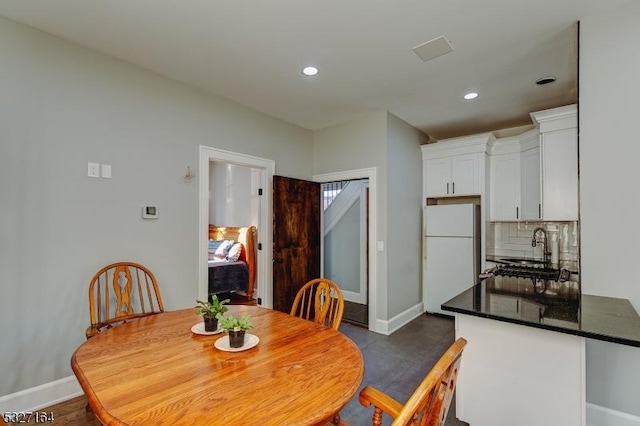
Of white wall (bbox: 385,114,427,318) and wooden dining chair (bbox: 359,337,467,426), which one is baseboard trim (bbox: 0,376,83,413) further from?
white wall (bbox: 385,114,427,318)

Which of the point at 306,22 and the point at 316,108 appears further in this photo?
the point at 316,108

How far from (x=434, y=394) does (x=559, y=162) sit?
128 inches

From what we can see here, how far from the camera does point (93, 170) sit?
241cm

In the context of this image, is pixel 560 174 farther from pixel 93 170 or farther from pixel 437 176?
pixel 93 170

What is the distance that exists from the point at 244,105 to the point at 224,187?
10.4 feet

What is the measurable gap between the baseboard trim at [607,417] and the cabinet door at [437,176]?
9.32ft

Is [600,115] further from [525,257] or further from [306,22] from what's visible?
[525,257]

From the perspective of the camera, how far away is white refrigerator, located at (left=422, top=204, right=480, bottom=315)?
4.03 m

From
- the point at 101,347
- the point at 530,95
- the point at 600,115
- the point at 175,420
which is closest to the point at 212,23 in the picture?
the point at 101,347

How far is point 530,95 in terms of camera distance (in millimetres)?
3318

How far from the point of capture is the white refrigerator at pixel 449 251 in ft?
13.2

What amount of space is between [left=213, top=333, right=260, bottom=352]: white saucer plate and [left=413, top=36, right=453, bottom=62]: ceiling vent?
2.40 meters

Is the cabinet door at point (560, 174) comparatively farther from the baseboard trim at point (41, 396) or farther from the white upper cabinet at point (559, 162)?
the baseboard trim at point (41, 396)

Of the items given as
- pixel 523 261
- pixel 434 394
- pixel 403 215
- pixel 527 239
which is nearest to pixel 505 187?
pixel 527 239
